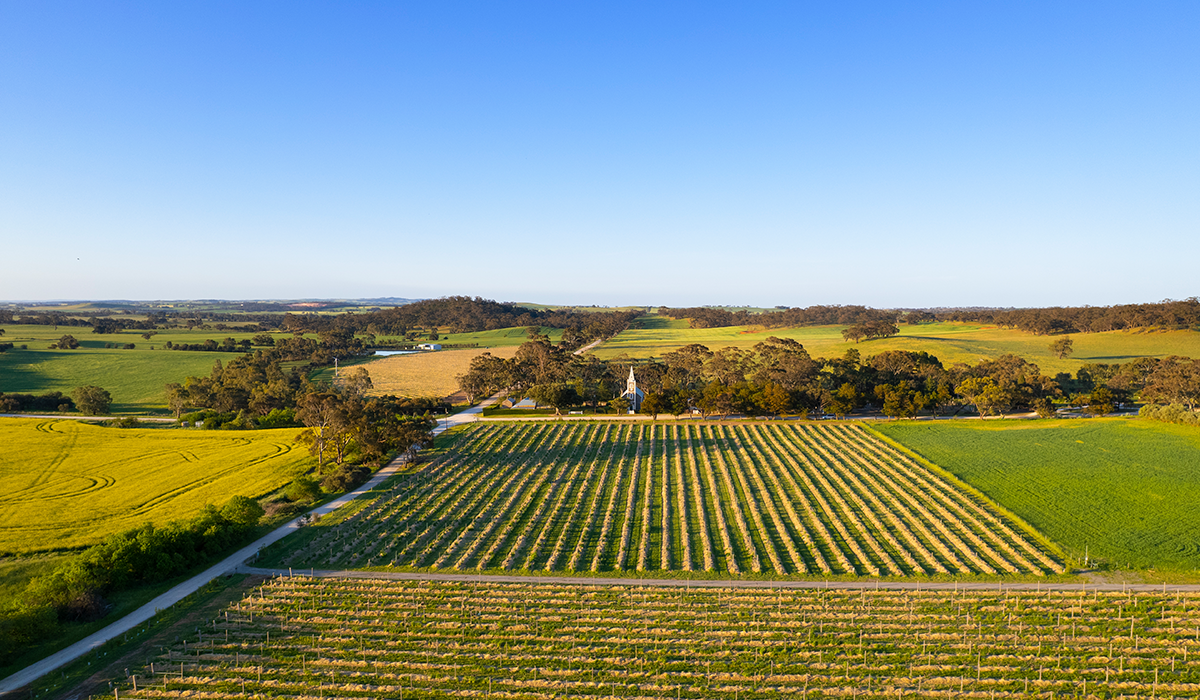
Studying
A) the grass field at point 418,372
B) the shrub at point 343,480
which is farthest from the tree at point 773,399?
the grass field at point 418,372

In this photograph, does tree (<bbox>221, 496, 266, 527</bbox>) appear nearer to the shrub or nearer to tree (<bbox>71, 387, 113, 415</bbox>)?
the shrub

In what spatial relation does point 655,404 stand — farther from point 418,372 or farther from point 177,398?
point 177,398

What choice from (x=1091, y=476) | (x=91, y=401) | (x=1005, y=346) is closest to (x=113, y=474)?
(x=91, y=401)

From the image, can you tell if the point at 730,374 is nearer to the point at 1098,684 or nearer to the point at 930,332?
the point at 1098,684

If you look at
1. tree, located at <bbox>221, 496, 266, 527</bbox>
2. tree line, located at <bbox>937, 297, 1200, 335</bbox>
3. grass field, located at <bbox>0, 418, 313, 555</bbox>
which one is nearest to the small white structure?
grass field, located at <bbox>0, 418, 313, 555</bbox>

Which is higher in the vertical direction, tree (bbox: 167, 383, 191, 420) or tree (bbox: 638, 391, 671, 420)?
tree (bbox: 638, 391, 671, 420)

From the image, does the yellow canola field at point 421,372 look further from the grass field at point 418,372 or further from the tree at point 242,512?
the tree at point 242,512

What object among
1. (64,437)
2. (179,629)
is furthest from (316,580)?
→ (64,437)
